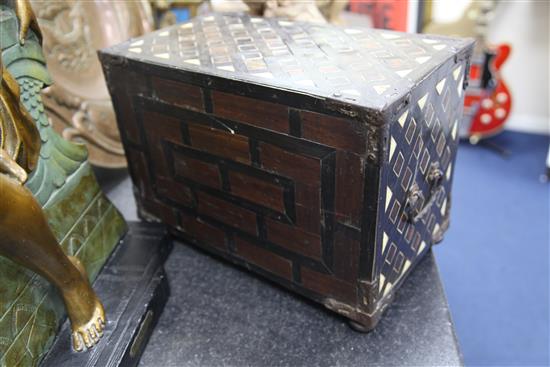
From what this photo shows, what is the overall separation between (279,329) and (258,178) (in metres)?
0.27

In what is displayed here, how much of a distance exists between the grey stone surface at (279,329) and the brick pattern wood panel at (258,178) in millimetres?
69

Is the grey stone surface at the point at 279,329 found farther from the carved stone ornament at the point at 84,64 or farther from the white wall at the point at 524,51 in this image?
the white wall at the point at 524,51

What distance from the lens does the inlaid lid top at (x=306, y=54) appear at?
653 millimetres

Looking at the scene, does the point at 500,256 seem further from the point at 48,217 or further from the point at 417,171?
the point at 48,217

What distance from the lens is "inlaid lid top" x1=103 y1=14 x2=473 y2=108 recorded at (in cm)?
65

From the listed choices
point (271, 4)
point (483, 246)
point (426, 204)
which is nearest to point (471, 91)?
point (483, 246)

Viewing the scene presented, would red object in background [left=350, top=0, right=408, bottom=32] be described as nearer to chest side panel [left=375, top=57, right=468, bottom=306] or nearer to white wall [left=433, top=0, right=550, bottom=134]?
white wall [left=433, top=0, right=550, bottom=134]

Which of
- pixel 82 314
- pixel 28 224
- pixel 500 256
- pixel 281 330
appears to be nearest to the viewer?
pixel 28 224

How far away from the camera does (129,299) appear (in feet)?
2.65

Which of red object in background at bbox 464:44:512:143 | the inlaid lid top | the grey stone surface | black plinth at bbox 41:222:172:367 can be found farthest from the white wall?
black plinth at bbox 41:222:172:367

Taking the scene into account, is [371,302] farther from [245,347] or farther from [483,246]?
[483,246]

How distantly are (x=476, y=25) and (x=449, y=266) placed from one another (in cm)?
99

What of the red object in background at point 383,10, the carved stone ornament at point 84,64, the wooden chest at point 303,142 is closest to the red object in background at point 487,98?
the red object in background at point 383,10

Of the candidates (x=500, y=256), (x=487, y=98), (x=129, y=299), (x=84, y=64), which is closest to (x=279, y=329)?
(x=129, y=299)
